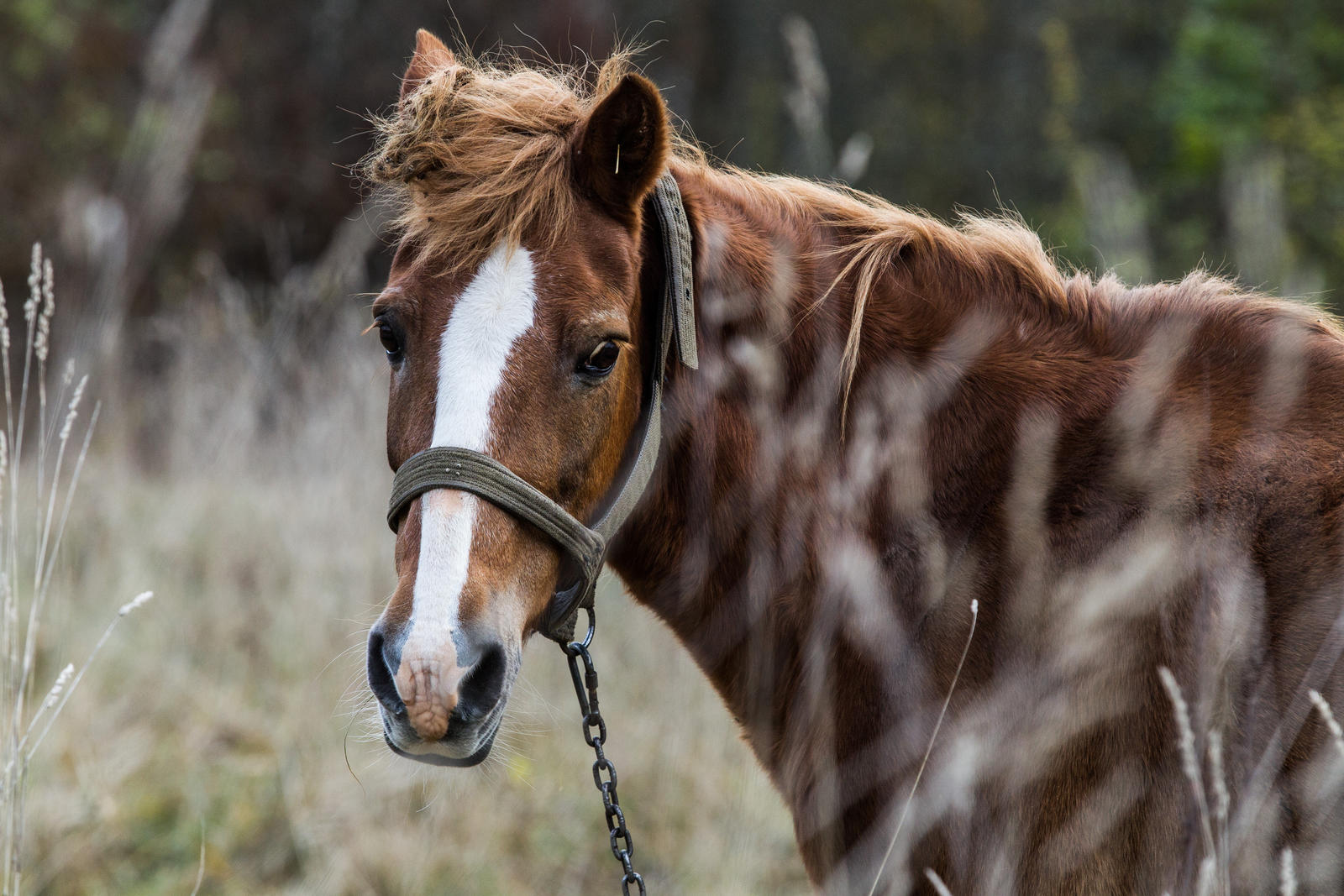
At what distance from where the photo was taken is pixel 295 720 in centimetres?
430

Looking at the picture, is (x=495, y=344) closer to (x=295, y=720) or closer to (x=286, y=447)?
(x=295, y=720)

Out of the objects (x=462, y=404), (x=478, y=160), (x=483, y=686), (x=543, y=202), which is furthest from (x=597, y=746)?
(x=478, y=160)

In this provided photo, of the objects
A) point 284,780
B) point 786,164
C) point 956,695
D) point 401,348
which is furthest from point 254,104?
point 956,695

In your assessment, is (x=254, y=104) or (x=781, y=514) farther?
(x=254, y=104)

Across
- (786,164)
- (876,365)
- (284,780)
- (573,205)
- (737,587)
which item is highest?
(573,205)

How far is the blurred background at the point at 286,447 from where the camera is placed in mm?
3660

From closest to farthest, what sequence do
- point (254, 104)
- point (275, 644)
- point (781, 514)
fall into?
point (781, 514) < point (275, 644) < point (254, 104)

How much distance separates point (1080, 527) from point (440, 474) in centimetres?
124

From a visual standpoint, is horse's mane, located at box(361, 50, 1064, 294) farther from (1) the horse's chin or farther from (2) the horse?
(1) the horse's chin

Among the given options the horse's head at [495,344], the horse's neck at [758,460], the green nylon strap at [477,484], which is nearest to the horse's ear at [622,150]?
the horse's head at [495,344]

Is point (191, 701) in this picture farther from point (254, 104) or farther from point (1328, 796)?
point (254, 104)

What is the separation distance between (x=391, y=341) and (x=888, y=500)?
108 centimetres

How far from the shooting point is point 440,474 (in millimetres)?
1760

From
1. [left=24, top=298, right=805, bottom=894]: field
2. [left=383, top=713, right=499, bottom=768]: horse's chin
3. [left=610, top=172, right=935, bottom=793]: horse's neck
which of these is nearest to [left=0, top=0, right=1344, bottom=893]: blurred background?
[left=24, top=298, right=805, bottom=894]: field
